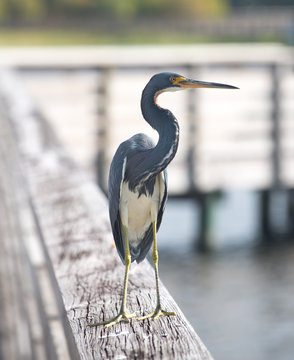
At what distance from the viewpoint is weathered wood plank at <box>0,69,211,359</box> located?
6.15 ft

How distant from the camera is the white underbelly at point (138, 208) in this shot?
204cm

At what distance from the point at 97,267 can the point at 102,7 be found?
59.9 metres

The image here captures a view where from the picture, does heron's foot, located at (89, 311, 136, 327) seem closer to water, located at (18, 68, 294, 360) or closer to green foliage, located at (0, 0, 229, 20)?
water, located at (18, 68, 294, 360)

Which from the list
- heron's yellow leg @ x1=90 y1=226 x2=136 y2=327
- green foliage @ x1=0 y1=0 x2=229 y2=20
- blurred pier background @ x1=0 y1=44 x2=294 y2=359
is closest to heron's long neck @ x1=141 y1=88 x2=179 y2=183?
heron's yellow leg @ x1=90 y1=226 x2=136 y2=327

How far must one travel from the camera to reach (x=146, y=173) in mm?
1968

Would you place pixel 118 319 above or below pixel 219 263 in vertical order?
above

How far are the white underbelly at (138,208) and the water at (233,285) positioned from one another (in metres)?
6.44

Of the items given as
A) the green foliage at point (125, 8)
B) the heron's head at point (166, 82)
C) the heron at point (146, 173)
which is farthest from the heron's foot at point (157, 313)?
the green foliage at point (125, 8)

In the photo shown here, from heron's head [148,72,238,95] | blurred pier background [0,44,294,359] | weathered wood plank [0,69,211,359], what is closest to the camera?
weathered wood plank [0,69,211,359]

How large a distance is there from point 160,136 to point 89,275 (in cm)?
64

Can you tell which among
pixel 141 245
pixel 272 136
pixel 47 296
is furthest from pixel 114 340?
pixel 272 136

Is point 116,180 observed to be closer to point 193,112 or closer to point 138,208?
point 138,208

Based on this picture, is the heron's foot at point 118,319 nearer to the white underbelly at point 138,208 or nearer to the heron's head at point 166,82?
the white underbelly at point 138,208

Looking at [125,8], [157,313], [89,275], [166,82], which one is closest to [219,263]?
[89,275]
